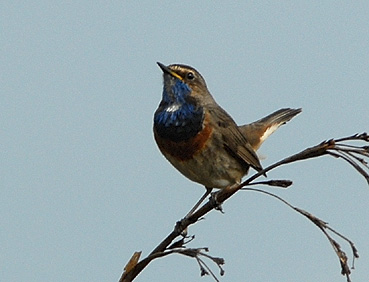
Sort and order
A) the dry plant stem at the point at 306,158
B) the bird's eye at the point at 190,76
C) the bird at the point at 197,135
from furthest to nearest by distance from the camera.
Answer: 1. the bird's eye at the point at 190,76
2. the bird at the point at 197,135
3. the dry plant stem at the point at 306,158

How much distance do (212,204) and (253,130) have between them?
547 cm

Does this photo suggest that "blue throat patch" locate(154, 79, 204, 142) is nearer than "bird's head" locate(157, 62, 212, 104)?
Yes

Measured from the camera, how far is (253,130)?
8797 millimetres

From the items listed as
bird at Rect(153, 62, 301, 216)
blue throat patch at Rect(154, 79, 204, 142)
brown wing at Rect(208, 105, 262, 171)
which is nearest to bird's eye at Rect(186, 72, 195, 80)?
bird at Rect(153, 62, 301, 216)

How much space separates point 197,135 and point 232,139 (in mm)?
582

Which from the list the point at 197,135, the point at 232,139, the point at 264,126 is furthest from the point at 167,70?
the point at 264,126

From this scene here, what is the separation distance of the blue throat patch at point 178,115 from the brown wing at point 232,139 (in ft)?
0.78

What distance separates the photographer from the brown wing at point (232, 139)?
285 inches

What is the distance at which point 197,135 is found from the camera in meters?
6.94

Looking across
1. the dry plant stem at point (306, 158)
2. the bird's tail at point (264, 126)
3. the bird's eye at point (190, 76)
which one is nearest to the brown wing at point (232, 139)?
the bird's eye at point (190, 76)

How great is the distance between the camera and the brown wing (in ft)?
23.8

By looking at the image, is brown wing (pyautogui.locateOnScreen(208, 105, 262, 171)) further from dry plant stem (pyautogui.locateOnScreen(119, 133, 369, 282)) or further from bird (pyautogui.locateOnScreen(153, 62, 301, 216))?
dry plant stem (pyautogui.locateOnScreen(119, 133, 369, 282))

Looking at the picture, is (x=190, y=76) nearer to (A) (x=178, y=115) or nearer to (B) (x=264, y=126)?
(A) (x=178, y=115)

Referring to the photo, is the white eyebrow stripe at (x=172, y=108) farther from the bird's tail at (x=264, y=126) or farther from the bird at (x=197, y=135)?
the bird's tail at (x=264, y=126)
